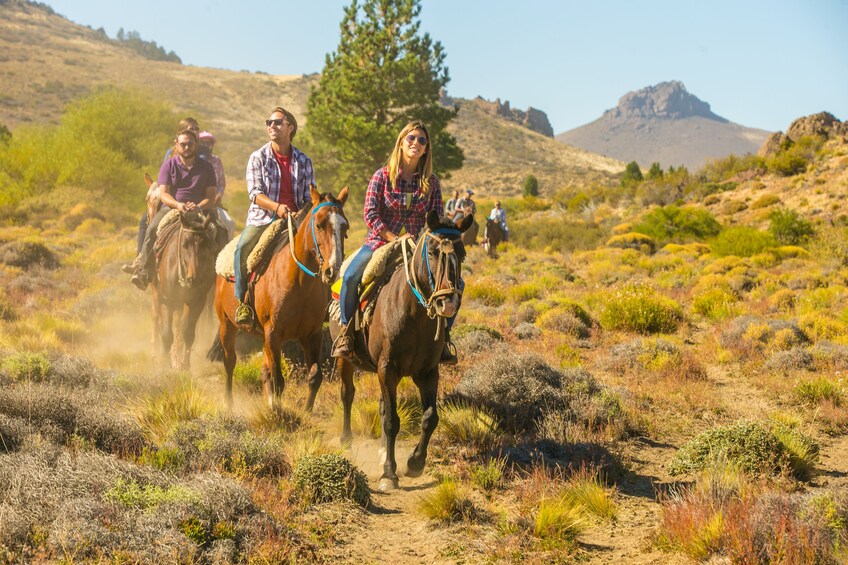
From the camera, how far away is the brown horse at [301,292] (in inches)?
246

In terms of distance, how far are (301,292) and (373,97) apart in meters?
24.4

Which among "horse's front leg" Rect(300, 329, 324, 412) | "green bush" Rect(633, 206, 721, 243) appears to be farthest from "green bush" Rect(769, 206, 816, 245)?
"horse's front leg" Rect(300, 329, 324, 412)

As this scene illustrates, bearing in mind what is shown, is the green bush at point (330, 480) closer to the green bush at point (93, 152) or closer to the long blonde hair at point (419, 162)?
the long blonde hair at point (419, 162)

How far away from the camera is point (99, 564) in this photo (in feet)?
11.4

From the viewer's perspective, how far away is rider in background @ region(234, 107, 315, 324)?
732cm

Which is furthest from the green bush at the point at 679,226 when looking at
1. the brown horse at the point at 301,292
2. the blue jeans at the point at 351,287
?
the blue jeans at the point at 351,287

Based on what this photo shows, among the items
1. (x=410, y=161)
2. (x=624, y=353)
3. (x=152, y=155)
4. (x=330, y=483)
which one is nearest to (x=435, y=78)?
(x=152, y=155)

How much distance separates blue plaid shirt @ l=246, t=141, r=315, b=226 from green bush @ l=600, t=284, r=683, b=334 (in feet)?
25.8

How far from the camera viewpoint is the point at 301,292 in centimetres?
688

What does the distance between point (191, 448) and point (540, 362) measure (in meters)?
4.66

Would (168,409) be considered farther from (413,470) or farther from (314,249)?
(413,470)

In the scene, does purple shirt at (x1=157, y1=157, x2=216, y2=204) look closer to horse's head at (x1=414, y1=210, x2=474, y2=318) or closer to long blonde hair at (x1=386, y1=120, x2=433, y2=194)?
long blonde hair at (x1=386, y1=120, x2=433, y2=194)

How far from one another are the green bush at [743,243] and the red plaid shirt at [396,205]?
20.3 meters

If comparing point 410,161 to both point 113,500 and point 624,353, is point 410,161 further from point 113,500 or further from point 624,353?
point 624,353
